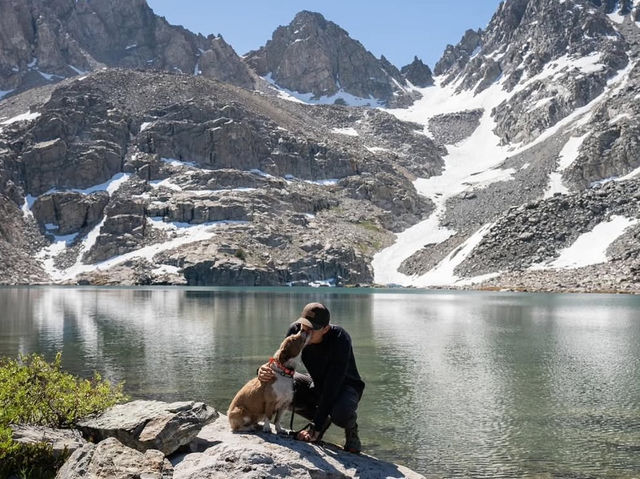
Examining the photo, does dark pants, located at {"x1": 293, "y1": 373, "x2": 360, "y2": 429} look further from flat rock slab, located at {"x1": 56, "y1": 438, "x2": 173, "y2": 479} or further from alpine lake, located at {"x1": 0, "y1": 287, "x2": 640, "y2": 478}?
alpine lake, located at {"x1": 0, "y1": 287, "x2": 640, "y2": 478}

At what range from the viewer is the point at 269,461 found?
8859 millimetres

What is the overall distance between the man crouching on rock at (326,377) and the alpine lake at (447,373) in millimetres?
4897

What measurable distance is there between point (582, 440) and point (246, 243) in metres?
168

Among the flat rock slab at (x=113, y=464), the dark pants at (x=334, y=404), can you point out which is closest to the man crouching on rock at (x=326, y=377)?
the dark pants at (x=334, y=404)

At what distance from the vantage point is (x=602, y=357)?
32.3 meters

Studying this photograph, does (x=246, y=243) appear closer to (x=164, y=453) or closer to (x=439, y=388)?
(x=439, y=388)

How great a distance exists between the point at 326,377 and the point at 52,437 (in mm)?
5530

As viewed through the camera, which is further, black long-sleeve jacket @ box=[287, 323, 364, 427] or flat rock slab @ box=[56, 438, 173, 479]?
black long-sleeve jacket @ box=[287, 323, 364, 427]

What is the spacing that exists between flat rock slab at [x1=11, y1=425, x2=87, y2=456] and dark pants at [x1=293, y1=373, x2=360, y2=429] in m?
4.21

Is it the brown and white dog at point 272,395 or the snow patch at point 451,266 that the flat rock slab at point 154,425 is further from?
the snow patch at point 451,266

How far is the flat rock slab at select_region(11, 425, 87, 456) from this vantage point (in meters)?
10.3

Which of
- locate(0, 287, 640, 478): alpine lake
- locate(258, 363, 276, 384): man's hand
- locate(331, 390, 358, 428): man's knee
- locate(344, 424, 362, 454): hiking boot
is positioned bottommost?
locate(0, 287, 640, 478): alpine lake

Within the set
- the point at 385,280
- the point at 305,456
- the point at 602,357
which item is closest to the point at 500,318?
the point at 602,357

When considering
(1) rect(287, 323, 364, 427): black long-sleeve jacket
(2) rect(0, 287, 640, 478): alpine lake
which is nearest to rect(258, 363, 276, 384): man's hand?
(1) rect(287, 323, 364, 427): black long-sleeve jacket
